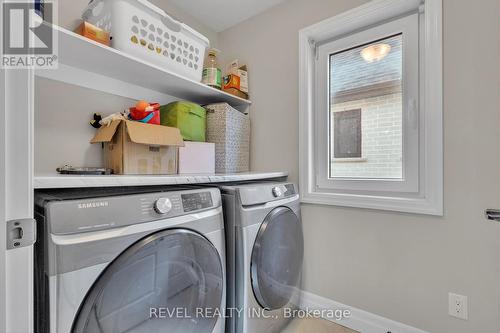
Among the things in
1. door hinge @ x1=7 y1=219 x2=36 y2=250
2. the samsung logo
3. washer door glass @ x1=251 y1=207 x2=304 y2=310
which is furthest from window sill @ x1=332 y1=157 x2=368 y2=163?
door hinge @ x1=7 y1=219 x2=36 y2=250

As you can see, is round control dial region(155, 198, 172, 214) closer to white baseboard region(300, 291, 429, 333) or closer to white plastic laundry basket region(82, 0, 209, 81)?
white plastic laundry basket region(82, 0, 209, 81)

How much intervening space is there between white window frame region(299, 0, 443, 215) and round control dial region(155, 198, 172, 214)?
3.42ft

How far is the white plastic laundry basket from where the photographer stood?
1146 mm

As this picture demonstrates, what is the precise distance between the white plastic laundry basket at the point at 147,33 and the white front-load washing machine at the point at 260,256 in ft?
2.64

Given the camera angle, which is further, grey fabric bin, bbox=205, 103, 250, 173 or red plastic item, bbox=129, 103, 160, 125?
grey fabric bin, bbox=205, 103, 250, 173

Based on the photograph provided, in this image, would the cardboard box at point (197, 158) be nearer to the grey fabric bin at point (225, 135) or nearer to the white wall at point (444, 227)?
the grey fabric bin at point (225, 135)

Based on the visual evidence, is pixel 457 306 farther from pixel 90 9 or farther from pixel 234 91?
pixel 90 9

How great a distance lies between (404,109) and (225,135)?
3.68 feet

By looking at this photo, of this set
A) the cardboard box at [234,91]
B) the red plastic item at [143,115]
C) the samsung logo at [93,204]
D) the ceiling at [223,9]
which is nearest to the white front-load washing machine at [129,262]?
the samsung logo at [93,204]

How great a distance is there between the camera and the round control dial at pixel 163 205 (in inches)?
33.6

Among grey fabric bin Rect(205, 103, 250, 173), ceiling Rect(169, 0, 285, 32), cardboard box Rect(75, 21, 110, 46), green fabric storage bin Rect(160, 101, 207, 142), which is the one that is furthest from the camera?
ceiling Rect(169, 0, 285, 32)

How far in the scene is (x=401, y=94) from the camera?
1420 millimetres

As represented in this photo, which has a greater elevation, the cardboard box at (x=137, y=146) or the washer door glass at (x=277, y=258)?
the cardboard box at (x=137, y=146)

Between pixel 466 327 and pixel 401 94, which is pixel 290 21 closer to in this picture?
pixel 401 94
